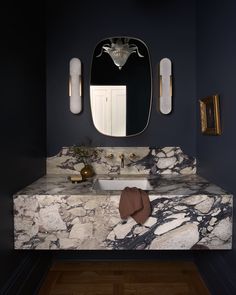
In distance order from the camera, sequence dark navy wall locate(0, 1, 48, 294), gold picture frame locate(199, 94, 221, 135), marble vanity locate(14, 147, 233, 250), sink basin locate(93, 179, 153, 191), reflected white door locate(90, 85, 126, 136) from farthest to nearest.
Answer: reflected white door locate(90, 85, 126, 136)
sink basin locate(93, 179, 153, 191)
gold picture frame locate(199, 94, 221, 135)
marble vanity locate(14, 147, 233, 250)
dark navy wall locate(0, 1, 48, 294)

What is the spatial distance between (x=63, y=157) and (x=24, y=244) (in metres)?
0.99

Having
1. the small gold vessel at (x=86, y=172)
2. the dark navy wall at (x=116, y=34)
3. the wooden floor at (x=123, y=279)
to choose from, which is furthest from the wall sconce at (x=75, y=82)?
the wooden floor at (x=123, y=279)

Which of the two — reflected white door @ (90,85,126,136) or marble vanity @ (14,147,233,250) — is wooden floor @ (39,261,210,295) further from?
reflected white door @ (90,85,126,136)

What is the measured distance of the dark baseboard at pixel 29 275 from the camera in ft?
5.81

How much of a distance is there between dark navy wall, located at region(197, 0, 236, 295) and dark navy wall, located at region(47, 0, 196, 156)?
203 mm

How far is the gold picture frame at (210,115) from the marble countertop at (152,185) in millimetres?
410

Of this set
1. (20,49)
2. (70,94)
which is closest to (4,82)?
(20,49)

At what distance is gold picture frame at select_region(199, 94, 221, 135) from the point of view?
2004mm

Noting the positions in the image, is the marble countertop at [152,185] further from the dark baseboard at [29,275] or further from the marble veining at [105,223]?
the dark baseboard at [29,275]

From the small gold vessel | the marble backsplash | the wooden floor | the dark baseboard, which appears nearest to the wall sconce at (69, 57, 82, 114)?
the marble backsplash

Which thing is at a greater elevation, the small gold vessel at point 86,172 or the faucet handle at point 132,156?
the faucet handle at point 132,156

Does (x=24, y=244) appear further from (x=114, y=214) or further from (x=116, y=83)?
(x=116, y=83)

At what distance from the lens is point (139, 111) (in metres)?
2.62

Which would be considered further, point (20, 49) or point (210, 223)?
point (20, 49)
